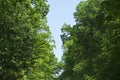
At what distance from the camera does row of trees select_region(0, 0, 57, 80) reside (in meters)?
29.3

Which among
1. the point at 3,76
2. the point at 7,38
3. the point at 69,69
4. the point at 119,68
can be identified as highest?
the point at 69,69

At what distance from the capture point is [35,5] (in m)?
32.2

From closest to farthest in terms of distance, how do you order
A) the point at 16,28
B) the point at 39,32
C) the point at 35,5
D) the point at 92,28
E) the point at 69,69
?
the point at 16,28, the point at 35,5, the point at 39,32, the point at 92,28, the point at 69,69

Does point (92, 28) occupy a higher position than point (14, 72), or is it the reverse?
point (92, 28)

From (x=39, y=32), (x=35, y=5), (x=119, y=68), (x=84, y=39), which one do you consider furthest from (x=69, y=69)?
(x=119, y=68)

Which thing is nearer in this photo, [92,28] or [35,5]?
[35,5]

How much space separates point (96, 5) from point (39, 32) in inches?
296

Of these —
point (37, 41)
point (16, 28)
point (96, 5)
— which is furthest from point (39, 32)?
point (96, 5)

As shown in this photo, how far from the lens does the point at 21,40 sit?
3025 centimetres

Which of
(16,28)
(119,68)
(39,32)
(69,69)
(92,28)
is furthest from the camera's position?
(69,69)

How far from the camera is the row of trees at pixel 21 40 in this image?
29.3 meters

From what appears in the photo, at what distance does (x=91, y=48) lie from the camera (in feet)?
123

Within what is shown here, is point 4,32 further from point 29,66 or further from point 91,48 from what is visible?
point 91,48

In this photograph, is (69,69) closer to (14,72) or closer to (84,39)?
(84,39)
